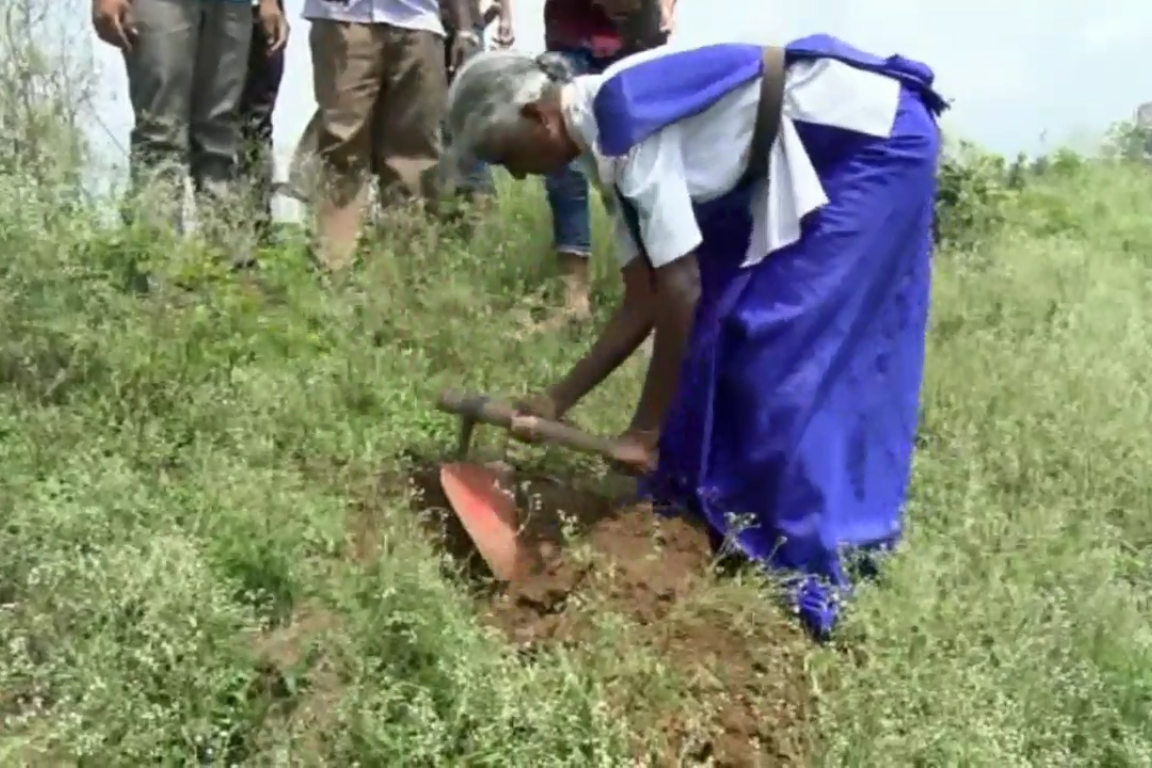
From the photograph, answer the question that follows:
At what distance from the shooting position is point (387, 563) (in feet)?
9.31

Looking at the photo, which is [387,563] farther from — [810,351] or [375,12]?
[375,12]

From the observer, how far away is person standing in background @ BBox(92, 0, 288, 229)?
420 centimetres

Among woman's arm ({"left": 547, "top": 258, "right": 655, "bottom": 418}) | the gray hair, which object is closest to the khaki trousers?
woman's arm ({"left": 547, "top": 258, "right": 655, "bottom": 418})

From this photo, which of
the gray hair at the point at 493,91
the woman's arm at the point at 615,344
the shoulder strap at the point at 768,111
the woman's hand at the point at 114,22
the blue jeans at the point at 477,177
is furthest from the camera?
the blue jeans at the point at 477,177

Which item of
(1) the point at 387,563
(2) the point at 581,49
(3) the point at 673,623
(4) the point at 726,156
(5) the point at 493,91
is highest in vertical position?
(5) the point at 493,91

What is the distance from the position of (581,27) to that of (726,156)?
1.65m

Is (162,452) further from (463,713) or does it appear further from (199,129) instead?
(199,129)

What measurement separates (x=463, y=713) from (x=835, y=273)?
45.4 inches

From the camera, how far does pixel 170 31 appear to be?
4230 mm

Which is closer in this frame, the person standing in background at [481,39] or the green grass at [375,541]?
the green grass at [375,541]

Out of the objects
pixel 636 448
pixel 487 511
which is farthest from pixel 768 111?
pixel 487 511

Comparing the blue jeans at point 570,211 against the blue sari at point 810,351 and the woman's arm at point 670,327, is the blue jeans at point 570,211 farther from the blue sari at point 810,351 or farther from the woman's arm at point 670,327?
the woman's arm at point 670,327

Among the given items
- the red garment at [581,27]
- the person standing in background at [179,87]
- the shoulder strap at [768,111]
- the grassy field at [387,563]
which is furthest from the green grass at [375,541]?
the shoulder strap at [768,111]

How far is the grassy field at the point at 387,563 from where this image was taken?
2629 millimetres
